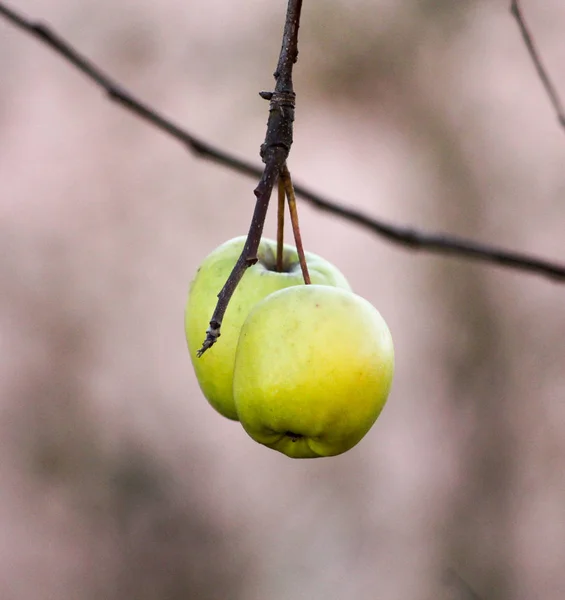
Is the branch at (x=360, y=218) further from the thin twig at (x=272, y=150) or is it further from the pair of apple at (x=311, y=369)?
the pair of apple at (x=311, y=369)

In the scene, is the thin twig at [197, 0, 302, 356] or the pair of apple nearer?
the thin twig at [197, 0, 302, 356]

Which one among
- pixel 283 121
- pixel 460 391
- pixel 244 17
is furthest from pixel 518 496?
pixel 283 121

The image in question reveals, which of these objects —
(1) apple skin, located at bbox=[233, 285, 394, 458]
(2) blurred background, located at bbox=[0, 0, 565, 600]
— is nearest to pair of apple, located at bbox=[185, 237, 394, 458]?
(1) apple skin, located at bbox=[233, 285, 394, 458]

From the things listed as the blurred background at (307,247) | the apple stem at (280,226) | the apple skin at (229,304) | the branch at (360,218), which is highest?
the blurred background at (307,247)

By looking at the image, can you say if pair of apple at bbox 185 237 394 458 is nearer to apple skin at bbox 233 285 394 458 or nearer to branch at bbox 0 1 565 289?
apple skin at bbox 233 285 394 458

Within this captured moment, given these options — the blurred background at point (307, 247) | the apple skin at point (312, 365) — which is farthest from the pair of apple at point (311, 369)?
the blurred background at point (307, 247)
